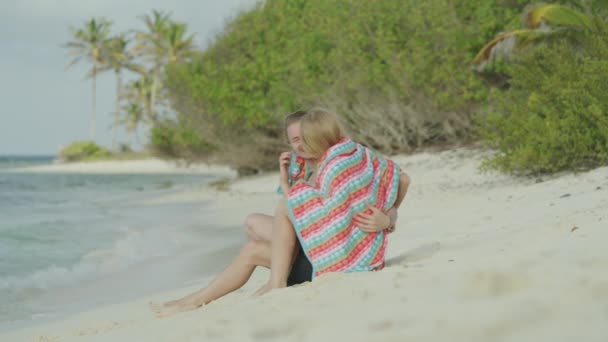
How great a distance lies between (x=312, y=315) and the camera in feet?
9.08

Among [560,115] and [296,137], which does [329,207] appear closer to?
[296,137]

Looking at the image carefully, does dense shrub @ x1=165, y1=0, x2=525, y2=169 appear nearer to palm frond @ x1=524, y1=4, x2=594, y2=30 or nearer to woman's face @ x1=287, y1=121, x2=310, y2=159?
palm frond @ x1=524, y1=4, x2=594, y2=30

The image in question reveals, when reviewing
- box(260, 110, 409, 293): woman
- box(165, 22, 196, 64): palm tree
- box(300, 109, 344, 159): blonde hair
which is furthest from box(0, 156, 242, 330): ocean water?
box(165, 22, 196, 64): palm tree

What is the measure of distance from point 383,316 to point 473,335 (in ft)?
1.45

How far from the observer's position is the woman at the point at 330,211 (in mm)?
3775

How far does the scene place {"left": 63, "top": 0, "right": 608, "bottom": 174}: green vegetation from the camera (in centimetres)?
1009

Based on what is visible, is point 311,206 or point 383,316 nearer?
point 383,316

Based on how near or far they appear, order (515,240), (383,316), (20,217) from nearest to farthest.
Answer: (383,316), (515,240), (20,217)

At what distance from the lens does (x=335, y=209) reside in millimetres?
3766

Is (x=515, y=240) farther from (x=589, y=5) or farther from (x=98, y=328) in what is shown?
(x=589, y=5)

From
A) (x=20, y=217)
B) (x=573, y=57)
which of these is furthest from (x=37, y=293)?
(x=20, y=217)

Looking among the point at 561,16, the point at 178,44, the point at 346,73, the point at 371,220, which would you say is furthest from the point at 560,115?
the point at 178,44

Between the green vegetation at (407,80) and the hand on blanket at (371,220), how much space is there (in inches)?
236

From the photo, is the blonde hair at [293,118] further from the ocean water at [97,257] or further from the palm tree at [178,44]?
the palm tree at [178,44]
